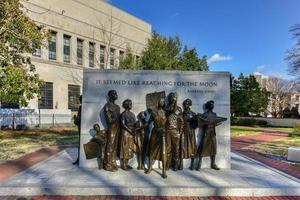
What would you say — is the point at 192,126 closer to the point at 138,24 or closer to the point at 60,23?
the point at 60,23

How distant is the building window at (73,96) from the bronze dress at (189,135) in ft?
87.6

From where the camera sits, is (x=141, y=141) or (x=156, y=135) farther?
(x=141, y=141)

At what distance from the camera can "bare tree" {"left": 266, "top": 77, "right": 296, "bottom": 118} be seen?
5017cm

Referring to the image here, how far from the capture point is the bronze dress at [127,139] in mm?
7914

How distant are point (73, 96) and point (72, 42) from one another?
5.60m

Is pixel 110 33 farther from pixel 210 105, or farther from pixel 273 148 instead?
pixel 210 105

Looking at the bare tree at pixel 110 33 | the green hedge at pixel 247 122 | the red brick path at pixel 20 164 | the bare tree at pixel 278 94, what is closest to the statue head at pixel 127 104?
Answer: the red brick path at pixel 20 164

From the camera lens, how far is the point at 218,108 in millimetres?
8492

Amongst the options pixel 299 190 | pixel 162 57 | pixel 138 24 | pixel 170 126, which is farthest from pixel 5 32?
pixel 138 24

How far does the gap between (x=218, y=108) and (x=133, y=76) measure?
237 cm

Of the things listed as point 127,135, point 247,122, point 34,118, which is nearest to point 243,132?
point 247,122

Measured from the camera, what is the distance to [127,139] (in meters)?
7.91

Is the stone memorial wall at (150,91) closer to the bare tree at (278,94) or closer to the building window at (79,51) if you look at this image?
the building window at (79,51)

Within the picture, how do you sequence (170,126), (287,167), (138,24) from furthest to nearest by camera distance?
(138,24) < (287,167) < (170,126)
